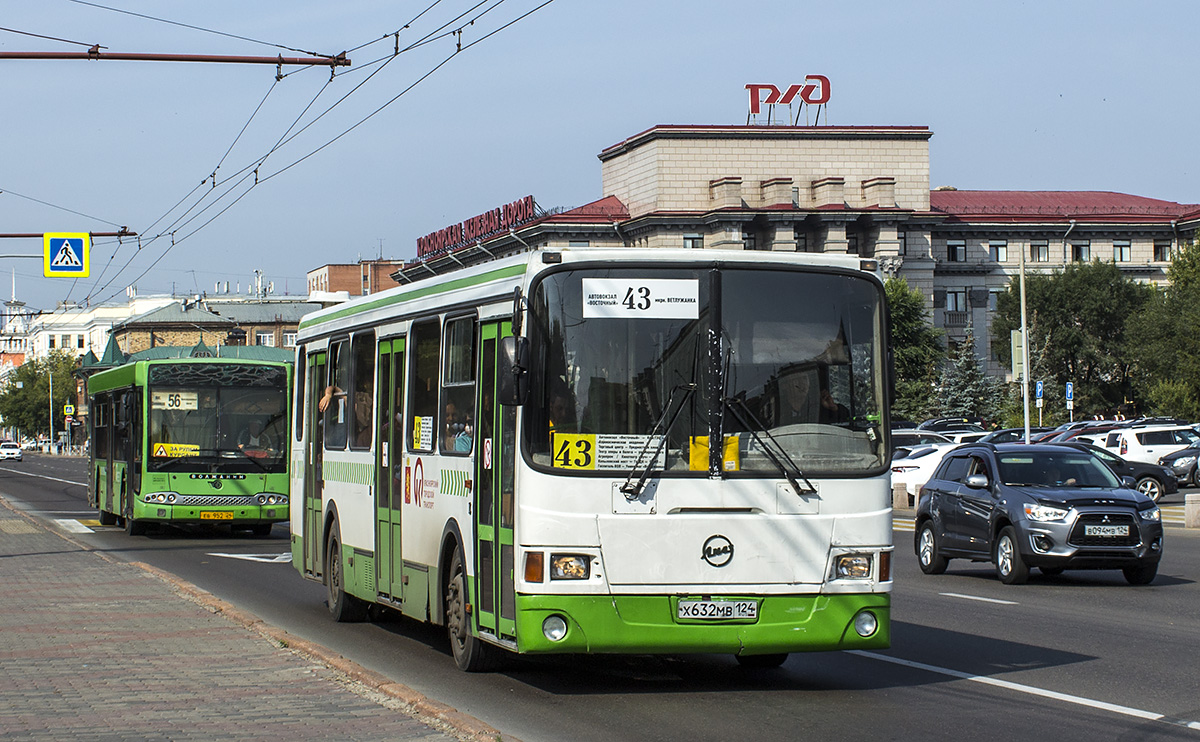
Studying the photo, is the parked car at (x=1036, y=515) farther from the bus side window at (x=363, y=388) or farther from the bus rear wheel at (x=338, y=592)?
the bus side window at (x=363, y=388)

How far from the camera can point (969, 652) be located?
11.9m

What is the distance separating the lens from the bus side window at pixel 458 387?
10.5 m

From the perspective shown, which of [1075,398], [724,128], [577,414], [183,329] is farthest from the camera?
[183,329]

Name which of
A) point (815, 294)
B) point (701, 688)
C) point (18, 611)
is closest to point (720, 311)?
point (815, 294)

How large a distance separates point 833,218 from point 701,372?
86.9 meters

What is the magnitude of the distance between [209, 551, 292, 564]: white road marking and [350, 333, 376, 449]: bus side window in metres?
8.88

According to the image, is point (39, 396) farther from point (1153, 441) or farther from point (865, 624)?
point (865, 624)

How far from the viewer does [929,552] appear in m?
20.0

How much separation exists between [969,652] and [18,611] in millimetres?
8198

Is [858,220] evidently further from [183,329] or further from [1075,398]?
[183,329]

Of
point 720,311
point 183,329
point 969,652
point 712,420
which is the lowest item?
point 969,652

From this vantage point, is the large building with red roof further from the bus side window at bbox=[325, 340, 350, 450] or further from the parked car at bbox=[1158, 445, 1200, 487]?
the bus side window at bbox=[325, 340, 350, 450]

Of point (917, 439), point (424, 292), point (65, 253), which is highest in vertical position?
point (65, 253)

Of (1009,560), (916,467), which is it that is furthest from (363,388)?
(916,467)
